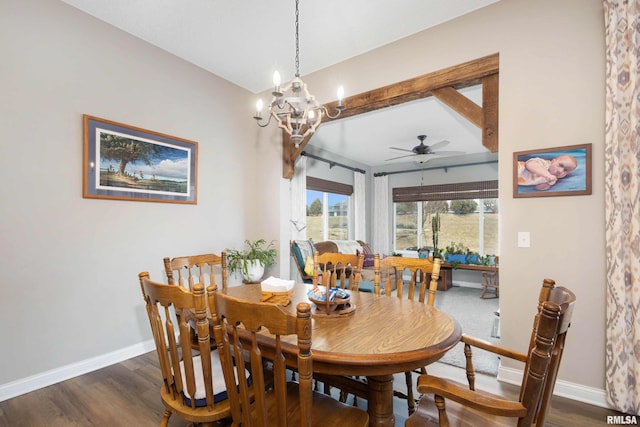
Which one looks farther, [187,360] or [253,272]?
[253,272]

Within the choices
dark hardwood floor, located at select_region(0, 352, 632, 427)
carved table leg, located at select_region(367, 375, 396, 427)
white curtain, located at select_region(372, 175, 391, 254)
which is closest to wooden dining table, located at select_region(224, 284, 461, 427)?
carved table leg, located at select_region(367, 375, 396, 427)

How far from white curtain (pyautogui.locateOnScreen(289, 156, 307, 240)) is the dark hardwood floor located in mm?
2917

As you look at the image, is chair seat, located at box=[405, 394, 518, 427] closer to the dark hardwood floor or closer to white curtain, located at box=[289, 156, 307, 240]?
the dark hardwood floor

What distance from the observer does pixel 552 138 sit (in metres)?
2.15

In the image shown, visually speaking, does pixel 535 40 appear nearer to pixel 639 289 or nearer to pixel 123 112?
pixel 639 289

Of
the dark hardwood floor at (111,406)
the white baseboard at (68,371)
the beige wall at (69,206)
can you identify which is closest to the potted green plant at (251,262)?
the beige wall at (69,206)

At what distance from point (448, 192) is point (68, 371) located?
649 centimetres

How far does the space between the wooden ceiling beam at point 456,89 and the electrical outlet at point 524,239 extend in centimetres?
69

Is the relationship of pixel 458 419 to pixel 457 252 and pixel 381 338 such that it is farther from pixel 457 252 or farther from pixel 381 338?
pixel 457 252

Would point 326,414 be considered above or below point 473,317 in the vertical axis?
above

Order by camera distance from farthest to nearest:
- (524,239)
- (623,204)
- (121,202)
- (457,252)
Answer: (457,252)
(121,202)
(524,239)
(623,204)

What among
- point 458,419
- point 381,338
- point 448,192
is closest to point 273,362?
point 381,338

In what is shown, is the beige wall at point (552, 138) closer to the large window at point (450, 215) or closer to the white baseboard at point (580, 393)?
the white baseboard at point (580, 393)

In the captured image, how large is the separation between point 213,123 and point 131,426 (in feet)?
9.39
